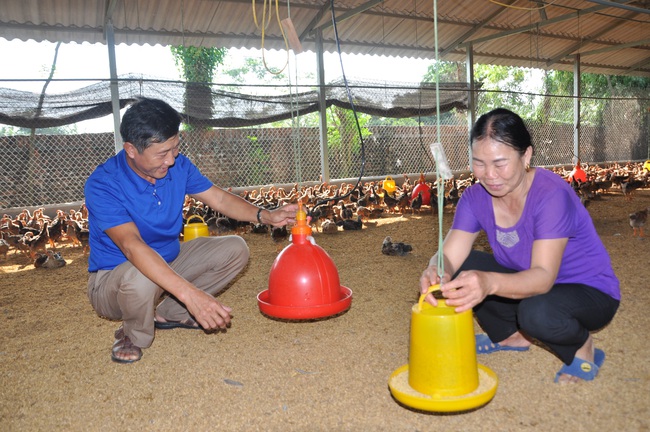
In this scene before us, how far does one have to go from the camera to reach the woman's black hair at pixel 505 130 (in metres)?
2.08

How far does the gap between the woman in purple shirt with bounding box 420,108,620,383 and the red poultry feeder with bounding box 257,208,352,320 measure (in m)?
0.47

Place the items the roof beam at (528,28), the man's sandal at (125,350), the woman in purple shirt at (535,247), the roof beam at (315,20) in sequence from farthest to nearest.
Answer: the roof beam at (528,28) < the roof beam at (315,20) < the man's sandal at (125,350) < the woman in purple shirt at (535,247)

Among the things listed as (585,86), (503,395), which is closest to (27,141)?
(503,395)

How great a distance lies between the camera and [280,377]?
2.62 metres

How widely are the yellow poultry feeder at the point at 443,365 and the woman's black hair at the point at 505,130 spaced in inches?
28.4

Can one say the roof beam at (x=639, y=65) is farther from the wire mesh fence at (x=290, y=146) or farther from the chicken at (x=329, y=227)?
the chicken at (x=329, y=227)

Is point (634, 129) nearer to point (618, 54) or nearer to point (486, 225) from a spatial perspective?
point (618, 54)

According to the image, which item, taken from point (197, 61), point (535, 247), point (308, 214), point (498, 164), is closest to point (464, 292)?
point (535, 247)

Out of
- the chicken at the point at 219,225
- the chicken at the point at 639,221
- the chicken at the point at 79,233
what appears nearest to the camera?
the chicken at the point at 639,221

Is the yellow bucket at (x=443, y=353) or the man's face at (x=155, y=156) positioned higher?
the man's face at (x=155, y=156)

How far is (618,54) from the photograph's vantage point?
17531 mm

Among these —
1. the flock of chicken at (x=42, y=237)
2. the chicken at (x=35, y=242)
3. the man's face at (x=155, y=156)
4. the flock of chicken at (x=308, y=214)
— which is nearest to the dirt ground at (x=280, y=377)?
the man's face at (x=155, y=156)

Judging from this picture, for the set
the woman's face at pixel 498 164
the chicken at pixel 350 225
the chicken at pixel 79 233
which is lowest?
the chicken at pixel 350 225

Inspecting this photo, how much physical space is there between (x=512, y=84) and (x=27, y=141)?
24210 millimetres
